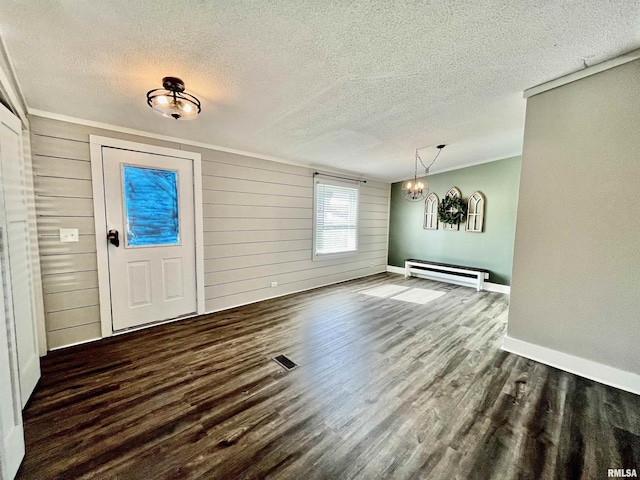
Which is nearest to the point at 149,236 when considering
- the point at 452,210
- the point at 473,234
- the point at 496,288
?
the point at 452,210

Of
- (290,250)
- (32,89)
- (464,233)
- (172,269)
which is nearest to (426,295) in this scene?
(464,233)

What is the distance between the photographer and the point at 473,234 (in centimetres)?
532

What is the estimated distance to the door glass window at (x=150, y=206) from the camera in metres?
2.84

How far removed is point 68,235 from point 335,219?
13.0 ft

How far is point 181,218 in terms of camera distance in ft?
10.5

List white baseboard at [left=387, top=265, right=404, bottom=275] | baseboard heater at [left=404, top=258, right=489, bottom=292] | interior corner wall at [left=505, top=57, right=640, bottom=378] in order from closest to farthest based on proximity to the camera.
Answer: interior corner wall at [left=505, top=57, right=640, bottom=378], baseboard heater at [left=404, top=258, right=489, bottom=292], white baseboard at [left=387, top=265, right=404, bottom=275]

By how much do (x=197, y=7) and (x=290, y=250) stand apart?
3473 millimetres

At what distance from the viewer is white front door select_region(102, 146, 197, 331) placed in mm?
2771

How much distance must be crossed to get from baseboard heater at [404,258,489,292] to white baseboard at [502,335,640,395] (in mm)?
2651

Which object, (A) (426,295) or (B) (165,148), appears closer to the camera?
(B) (165,148)

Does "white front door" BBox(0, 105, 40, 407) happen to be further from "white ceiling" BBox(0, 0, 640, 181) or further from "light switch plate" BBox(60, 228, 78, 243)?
"white ceiling" BBox(0, 0, 640, 181)

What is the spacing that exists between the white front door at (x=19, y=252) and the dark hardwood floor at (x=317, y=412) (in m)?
0.26

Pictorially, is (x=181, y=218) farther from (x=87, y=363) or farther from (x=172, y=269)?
(x=87, y=363)

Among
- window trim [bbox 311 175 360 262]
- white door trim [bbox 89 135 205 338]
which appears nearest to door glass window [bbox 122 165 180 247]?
white door trim [bbox 89 135 205 338]
